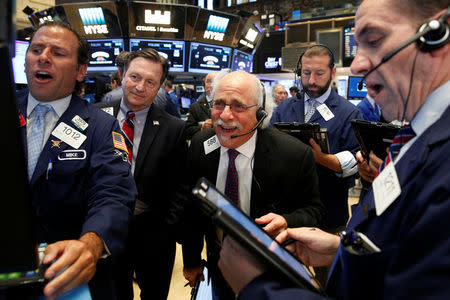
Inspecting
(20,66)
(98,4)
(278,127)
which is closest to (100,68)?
(98,4)

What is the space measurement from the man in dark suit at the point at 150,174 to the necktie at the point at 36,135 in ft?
2.46

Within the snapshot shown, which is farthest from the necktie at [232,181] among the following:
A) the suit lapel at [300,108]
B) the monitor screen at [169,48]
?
the monitor screen at [169,48]

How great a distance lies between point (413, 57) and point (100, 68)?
6.56 meters

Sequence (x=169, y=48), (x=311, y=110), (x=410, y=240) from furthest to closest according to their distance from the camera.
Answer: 1. (x=169, y=48)
2. (x=311, y=110)
3. (x=410, y=240)

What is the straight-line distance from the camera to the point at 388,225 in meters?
0.64

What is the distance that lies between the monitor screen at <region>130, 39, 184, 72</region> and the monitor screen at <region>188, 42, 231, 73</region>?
9.0 inches

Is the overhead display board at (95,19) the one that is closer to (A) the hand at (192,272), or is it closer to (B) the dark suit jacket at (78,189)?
(B) the dark suit jacket at (78,189)

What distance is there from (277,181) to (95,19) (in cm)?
605

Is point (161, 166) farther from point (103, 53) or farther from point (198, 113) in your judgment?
point (103, 53)

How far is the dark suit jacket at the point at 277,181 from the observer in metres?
1.49

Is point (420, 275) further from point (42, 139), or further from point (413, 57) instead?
point (42, 139)

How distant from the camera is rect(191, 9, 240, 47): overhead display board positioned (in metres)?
6.44

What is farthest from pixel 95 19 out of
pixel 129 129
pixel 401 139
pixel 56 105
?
pixel 401 139

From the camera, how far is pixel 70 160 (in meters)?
1.20
